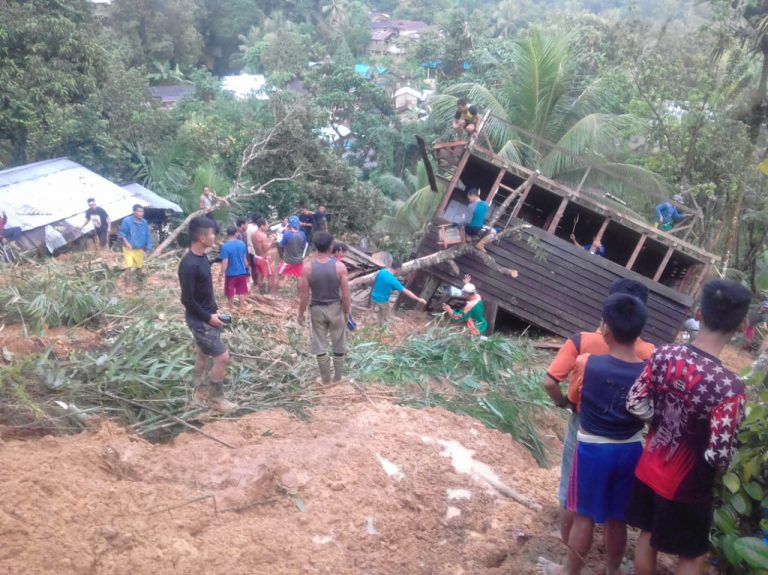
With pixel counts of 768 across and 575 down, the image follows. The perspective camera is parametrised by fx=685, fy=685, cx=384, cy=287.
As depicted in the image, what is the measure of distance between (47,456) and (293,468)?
158 cm

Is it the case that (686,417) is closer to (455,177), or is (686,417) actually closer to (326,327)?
(326,327)

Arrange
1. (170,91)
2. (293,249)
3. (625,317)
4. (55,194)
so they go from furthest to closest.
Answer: (170,91)
(55,194)
(293,249)
(625,317)

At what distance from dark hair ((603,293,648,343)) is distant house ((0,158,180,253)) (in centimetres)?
1302

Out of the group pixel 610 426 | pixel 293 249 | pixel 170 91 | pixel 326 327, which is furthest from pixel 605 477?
pixel 170 91

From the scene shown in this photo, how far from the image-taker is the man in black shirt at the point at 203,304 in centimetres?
525

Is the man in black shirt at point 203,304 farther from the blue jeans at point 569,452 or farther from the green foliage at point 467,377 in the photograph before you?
the blue jeans at point 569,452

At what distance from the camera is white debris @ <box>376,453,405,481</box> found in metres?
4.79

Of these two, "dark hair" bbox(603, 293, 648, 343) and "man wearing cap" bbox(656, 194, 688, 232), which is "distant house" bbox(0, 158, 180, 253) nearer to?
"man wearing cap" bbox(656, 194, 688, 232)

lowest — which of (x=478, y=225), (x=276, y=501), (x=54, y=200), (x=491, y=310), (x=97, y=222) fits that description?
(x=54, y=200)

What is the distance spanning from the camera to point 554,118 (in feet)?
56.1

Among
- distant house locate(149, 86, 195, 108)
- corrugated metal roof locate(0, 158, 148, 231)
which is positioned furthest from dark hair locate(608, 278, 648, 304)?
distant house locate(149, 86, 195, 108)

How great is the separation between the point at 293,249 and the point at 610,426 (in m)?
8.87

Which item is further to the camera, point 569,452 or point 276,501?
point 276,501

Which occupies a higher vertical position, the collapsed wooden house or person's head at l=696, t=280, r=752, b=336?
person's head at l=696, t=280, r=752, b=336
